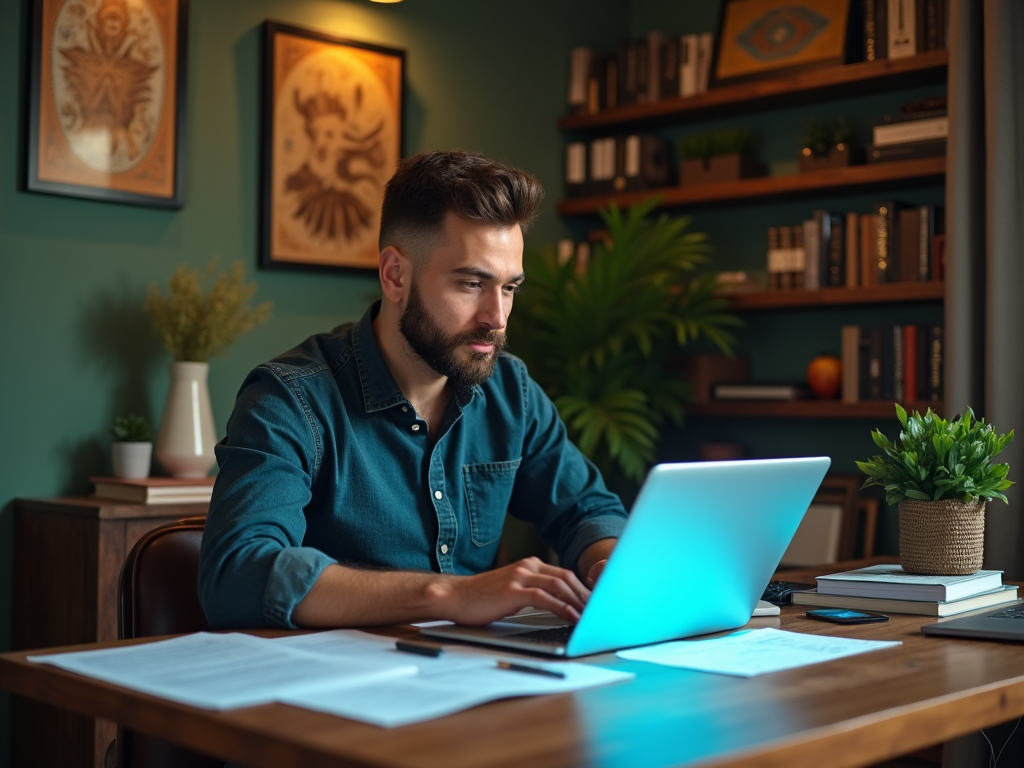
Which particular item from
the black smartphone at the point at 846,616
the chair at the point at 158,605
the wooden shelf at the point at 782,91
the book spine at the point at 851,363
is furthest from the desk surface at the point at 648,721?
the wooden shelf at the point at 782,91

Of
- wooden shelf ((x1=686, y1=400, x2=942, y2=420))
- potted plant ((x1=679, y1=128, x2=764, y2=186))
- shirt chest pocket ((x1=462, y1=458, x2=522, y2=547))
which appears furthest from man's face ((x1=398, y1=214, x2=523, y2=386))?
potted plant ((x1=679, y1=128, x2=764, y2=186))

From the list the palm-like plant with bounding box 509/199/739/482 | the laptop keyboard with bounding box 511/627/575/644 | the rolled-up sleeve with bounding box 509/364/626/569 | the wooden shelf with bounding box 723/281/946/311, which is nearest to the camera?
the laptop keyboard with bounding box 511/627/575/644

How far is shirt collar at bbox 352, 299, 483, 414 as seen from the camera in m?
1.80

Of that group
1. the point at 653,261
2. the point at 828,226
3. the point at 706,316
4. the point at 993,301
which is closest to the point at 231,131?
the point at 653,261

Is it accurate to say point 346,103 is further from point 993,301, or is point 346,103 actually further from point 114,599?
point 993,301

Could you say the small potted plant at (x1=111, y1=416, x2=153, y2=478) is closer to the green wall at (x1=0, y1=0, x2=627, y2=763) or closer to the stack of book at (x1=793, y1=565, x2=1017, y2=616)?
the green wall at (x1=0, y1=0, x2=627, y2=763)

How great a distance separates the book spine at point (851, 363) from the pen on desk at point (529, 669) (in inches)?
106

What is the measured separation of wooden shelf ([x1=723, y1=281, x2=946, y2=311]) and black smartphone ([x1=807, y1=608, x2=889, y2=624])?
6.50 feet

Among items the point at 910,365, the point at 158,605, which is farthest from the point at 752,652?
A: the point at 910,365

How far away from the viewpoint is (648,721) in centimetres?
95

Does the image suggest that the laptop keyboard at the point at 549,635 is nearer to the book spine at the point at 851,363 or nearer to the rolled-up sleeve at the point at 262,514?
the rolled-up sleeve at the point at 262,514

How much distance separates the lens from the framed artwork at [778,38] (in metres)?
3.68

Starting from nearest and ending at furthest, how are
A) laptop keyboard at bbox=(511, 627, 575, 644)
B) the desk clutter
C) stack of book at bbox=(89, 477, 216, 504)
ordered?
1. the desk clutter
2. laptop keyboard at bbox=(511, 627, 575, 644)
3. stack of book at bbox=(89, 477, 216, 504)

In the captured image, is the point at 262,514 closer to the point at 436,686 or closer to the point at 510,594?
the point at 510,594
